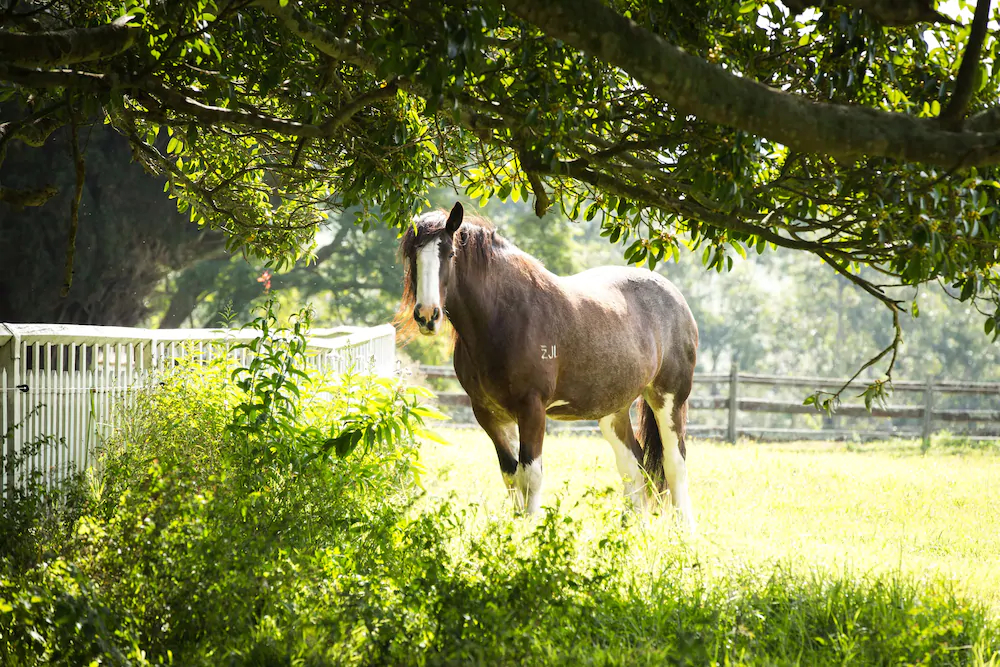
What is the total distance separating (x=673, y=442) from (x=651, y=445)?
0.22 metres

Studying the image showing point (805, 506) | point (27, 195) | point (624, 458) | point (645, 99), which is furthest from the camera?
point (805, 506)

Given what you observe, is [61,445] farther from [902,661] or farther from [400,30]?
[902,661]

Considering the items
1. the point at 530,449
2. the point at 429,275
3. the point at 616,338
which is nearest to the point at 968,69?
the point at 429,275

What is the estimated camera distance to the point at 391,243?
3031 cm

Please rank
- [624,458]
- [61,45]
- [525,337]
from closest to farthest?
[61,45]
[525,337]
[624,458]

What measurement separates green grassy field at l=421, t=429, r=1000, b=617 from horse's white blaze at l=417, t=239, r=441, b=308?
124 cm

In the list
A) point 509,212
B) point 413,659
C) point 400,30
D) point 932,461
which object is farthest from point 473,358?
point 509,212

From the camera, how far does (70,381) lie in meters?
5.51

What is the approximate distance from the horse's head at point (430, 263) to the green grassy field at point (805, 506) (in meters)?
1.16

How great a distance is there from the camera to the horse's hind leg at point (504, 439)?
19.9 ft

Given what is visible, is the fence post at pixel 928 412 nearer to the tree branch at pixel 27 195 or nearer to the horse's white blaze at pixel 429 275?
the horse's white blaze at pixel 429 275

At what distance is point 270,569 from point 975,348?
50.4m

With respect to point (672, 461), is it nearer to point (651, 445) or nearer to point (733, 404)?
point (651, 445)

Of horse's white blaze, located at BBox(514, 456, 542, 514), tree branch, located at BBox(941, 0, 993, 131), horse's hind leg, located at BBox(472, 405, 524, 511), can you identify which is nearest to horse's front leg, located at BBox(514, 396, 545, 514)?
horse's white blaze, located at BBox(514, 456, 542, 514)
